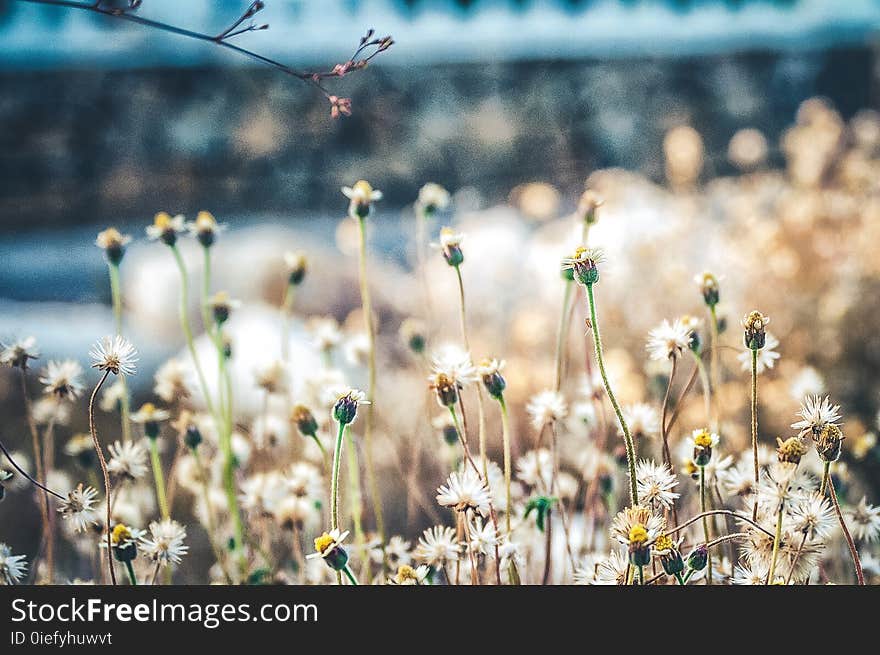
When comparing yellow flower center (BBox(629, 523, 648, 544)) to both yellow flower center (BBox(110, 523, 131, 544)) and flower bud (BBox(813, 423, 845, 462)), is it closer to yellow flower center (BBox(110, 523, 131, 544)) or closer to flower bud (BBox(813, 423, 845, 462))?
flower bud (BBox(813, 423, 845, 462))

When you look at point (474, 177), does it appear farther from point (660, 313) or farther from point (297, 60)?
point (660, 313)

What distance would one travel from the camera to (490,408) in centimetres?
152

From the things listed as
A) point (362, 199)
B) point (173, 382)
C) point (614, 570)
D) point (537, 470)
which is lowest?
point (614, 570)

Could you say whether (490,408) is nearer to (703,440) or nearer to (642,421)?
(642,421)

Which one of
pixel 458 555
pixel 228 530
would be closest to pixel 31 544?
pixel 228 530

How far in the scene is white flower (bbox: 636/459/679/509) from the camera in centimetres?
56

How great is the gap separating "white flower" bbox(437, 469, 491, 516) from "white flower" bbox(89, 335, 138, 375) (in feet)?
0.76

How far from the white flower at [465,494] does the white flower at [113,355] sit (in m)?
0.23

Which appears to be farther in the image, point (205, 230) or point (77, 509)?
point (205, 230)

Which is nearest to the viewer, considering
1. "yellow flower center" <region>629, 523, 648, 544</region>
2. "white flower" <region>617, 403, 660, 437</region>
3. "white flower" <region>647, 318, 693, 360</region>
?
"yellow flower center" <region>629, 523, 648, 544</region>

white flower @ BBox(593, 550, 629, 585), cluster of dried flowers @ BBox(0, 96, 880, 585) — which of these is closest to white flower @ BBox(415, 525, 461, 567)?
cluster of dried flowers @ BBox(0, 96, 880, 585)

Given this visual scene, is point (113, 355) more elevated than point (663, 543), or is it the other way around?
point (113, 355)

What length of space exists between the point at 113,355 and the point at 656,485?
0.38m

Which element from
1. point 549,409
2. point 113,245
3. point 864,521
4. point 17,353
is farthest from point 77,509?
point 864,521
